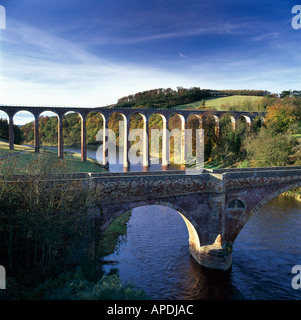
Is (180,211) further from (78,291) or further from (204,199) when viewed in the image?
(78,291)

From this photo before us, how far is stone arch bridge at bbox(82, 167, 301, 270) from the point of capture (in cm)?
1529

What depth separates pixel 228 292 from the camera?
626 inches

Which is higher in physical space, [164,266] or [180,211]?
[180,211]

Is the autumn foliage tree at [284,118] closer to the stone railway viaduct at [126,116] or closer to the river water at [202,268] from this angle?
the stone railway viaduct at [126,116]

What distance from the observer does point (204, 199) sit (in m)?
17.8

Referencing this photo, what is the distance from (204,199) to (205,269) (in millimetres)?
4540

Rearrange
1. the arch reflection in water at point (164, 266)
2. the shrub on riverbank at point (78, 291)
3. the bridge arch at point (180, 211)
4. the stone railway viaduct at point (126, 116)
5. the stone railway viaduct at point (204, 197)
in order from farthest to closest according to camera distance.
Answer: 1. the stone railway viaduct at point (126, 116)
2. the arch reflection in water at point (164, 266)
3. the bridge arch at point (180, 211)
4. the stone railway viaduct at point (204, 197)
5. the shrub on riverbank at point (78, 291)

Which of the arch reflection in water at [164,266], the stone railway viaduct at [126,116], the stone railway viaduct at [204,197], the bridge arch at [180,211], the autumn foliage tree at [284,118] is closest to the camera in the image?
the stone railway viaduct at [204,197]

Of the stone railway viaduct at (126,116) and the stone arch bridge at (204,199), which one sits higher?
the stone railway viaduct at (126,116)

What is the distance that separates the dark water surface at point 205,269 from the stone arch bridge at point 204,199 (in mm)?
1307

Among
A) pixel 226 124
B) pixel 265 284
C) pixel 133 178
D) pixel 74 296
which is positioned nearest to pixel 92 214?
pixel 133 178

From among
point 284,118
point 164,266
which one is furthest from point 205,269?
point 284,118

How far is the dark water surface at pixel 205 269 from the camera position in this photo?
628 inches

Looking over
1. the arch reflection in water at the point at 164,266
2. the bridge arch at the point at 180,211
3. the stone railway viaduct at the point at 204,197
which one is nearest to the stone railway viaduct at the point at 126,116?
the arch reflection in water at the point at 164,266
